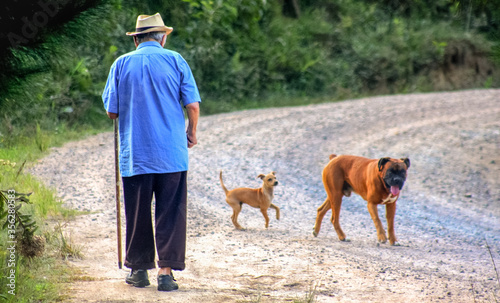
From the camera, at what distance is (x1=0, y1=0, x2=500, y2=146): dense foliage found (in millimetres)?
13250

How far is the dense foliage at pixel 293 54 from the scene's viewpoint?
1325cm

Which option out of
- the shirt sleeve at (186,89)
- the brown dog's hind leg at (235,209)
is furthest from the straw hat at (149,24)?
the brown dog's hind leg at (235,209)

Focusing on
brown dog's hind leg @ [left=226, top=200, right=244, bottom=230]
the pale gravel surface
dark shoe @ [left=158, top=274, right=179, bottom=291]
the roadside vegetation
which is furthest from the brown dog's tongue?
dark shoe @ [left=158, top=274, right=179, bottom=291]

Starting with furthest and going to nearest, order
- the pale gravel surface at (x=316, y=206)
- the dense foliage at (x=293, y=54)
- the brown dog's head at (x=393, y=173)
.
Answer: the dense foliage at (x=293, y=54) → the brown dog's head at (x=393, y=173) → the pale gravel surface at (x=316, y=206)

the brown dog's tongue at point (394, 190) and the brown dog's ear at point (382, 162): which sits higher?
the brown dog's ear at point (382, 162)

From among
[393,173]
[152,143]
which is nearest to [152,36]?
[152,143]

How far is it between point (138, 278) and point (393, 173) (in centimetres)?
280

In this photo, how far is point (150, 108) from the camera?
4383 millimetres

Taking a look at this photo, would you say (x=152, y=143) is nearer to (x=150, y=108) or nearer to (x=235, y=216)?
(x=150, y=108)

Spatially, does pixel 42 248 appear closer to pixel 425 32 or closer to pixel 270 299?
pixel 270 299

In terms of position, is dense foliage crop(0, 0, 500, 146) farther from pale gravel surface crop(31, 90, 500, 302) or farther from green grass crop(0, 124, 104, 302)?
green grass crop(0, 124, 104, 302)

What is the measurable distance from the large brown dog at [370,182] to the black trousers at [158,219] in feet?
7.82

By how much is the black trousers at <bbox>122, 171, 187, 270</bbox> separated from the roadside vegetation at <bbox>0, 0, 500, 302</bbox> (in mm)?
646

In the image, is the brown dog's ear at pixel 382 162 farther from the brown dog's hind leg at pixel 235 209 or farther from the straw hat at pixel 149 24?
the straw hat at pixel 149 24
